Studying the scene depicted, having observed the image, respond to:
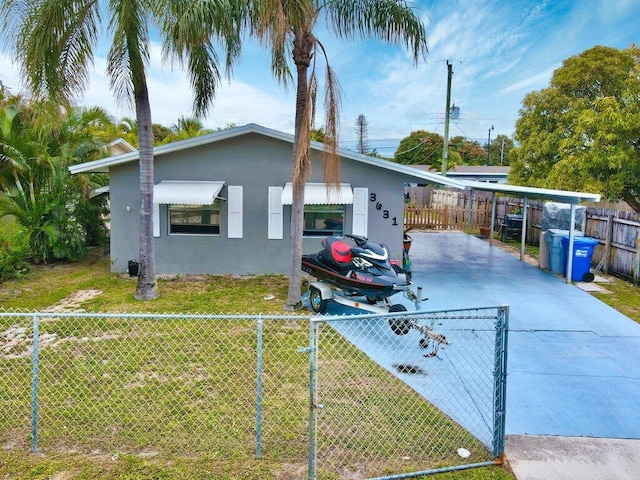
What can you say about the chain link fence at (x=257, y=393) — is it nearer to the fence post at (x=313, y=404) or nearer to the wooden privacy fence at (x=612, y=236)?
the fence post at (x=313, y=404)

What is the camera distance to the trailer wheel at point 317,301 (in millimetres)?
8664

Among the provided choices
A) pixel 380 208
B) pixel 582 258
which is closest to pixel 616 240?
pixel 582 258

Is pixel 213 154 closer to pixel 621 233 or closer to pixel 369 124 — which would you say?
pixel 621 233

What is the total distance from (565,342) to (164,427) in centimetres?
612

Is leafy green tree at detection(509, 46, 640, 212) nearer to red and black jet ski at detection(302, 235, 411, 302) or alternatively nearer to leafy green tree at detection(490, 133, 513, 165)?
red and black jet ski at detection(302, 235, 411, 302)

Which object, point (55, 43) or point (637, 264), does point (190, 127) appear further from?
point (637, 264)

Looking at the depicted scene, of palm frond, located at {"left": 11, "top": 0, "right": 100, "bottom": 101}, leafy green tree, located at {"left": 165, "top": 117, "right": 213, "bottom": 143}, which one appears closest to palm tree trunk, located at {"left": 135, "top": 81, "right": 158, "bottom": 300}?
palm frond, located at {"left": 11, "top": 0, "right": 100, "bottom": 101}

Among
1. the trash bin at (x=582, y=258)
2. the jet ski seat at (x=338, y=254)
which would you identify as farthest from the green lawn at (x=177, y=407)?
the trash bin at (x=582, y=258)

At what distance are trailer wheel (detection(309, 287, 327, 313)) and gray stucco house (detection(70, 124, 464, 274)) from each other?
3.29 m

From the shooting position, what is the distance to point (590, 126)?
16.5m

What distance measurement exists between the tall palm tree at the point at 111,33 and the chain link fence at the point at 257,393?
4.47 meters

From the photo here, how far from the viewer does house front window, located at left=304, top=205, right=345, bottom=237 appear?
12102 mm

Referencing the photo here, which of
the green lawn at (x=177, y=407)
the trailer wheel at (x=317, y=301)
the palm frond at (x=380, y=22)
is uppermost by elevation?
the palm frond at (x=380, y=22)

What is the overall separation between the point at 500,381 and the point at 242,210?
29.1 ft
